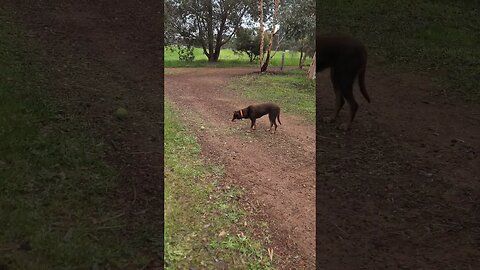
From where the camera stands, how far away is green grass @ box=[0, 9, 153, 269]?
3.87 metres

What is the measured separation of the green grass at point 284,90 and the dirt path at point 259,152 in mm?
113

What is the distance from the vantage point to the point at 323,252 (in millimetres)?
4141

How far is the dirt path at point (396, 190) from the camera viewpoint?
4266 mm

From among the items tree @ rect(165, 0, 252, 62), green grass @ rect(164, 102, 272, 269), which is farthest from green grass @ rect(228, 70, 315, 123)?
green grass @ rect(164, 102, 272, 269)

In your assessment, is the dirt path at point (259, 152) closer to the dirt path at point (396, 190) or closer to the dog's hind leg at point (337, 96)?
the dirt path at point (396, 190)

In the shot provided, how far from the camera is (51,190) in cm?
456

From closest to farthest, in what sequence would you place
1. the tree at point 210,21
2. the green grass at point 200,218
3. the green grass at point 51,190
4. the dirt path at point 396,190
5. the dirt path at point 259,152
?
1. the green grass at point 51,190
2. the green grass at point 200,218
3. the dirt path at point 396,190
4. the dirt path at point 259,152
5. the tree at point 210,21

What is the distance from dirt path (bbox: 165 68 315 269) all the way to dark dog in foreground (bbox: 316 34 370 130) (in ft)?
2.13

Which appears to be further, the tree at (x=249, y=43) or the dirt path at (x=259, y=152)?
the tree at (x=249, y=43)

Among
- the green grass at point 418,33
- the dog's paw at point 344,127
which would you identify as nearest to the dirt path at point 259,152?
the dog's paw at point 344,127

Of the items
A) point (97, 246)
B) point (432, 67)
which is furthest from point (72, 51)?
point (432, 67)

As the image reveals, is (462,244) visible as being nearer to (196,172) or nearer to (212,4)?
(196,172)

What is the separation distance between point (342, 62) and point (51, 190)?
345 cm

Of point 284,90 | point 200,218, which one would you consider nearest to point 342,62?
point 284,90
